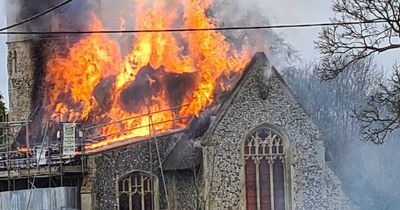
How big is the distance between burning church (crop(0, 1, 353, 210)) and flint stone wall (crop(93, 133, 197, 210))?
0.13 feet

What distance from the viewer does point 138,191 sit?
34938 mm

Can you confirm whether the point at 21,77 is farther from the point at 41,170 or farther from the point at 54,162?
the point at 41,170

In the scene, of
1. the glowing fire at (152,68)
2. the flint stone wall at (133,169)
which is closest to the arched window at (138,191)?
the flint stone wall at (133,169)

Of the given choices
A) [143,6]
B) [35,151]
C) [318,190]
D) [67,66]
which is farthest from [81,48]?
[318,190]

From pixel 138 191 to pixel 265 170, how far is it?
5.28 metres

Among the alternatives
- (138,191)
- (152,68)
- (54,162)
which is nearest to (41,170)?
(54,162)

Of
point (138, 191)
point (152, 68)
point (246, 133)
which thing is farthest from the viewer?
point (152, 68)

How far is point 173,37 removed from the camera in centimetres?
4100

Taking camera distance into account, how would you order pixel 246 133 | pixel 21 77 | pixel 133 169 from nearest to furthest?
pixel 246 133 → pixel 133 169 → pixel 21 77

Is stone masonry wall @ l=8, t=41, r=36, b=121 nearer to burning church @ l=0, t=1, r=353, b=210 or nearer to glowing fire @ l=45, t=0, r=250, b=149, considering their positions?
glowing fire @ l=45, t=0, r=250, b=149

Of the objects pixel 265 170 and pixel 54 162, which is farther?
pixel 54 162

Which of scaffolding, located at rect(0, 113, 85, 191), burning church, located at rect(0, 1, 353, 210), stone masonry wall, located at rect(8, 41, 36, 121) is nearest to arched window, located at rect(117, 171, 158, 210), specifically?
burning church, located at rect(0, 1, 353, 210)

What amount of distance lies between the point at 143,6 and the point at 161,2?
0.93 meters

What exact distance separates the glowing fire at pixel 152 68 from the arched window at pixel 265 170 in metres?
3.85
